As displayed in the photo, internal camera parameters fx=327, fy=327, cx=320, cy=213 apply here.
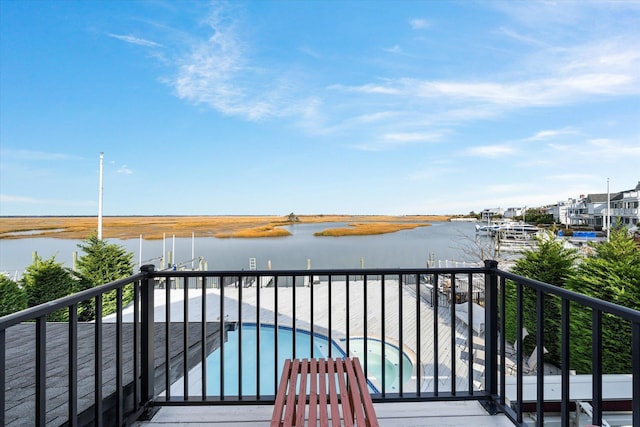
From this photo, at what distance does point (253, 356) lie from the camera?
7.12 meters

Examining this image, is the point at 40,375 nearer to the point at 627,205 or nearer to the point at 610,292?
the point at 610,292

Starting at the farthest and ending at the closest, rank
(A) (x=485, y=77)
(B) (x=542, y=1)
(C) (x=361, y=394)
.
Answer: (A) (x=485, y=77) < (B) (x=542, y=1) < (C) (x=361, y=394)

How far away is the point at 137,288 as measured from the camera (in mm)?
1990

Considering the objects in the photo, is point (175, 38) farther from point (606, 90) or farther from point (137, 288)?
point (606, 90)

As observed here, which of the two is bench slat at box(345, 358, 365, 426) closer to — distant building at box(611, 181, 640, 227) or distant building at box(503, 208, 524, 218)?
distant building at box(503, 208, 524, 218)

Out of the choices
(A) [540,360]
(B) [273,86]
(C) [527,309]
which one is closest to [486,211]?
(C) [527,309]

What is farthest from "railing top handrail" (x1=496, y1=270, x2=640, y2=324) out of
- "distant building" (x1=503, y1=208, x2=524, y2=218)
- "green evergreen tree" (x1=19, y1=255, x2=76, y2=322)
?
"distant building" (x1=503, y1=208, x2=524, y2=218)

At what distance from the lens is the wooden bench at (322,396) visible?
131 cm

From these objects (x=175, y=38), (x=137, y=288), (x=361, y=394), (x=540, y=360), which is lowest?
(x=361, y=394)

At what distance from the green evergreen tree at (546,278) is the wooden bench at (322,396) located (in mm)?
6860

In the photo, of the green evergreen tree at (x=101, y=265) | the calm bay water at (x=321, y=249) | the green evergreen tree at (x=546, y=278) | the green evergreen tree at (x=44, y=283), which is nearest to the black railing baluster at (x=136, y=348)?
the green evergreen tree at (x=546, y=278)

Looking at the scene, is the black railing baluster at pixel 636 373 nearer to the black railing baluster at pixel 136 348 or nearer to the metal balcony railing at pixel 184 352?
the metal balcony railing at pixel 184 352

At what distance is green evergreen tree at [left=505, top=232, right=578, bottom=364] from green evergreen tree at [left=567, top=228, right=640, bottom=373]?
613 millimetres

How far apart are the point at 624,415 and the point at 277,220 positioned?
2026 centimetres
